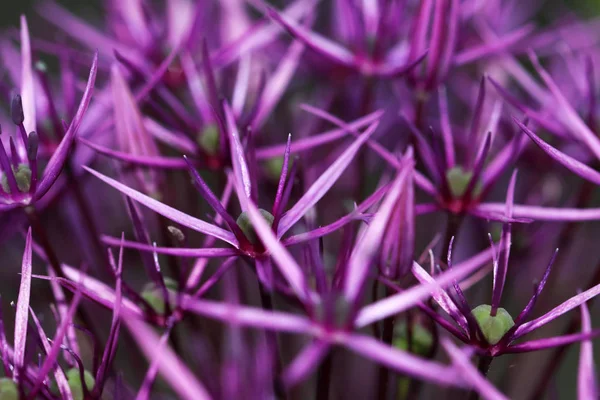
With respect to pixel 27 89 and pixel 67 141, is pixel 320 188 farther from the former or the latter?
pixel 27 89

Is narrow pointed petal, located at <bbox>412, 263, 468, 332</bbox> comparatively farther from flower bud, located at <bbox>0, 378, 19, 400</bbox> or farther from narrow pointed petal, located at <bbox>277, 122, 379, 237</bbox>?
flower bud, located at <bbox>0, 378, 19, 400</bbox>

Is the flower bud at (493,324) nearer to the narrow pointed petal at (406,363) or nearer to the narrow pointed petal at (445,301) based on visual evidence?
the narrow pointed petal at (445,301)

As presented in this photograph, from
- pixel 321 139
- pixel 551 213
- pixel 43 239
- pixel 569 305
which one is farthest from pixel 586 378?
pixel 43 239

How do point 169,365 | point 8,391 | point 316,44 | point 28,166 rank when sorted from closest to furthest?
point 169,365 → point 8,391 → point 28,166 → point 316,44

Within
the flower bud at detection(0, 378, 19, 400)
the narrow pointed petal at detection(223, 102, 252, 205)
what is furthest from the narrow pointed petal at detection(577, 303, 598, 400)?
the flower bud at detection(0, 378, 19, 400)

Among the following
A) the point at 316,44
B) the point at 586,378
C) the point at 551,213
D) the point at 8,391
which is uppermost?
the point at 316,44

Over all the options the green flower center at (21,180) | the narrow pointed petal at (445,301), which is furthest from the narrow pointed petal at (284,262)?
the green flower center at (21,180)
